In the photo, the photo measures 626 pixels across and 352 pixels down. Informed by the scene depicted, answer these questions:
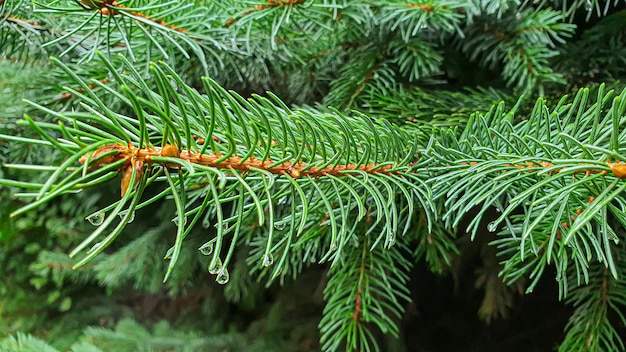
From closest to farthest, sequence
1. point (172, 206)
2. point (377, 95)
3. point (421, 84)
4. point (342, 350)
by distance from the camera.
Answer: point (377, 95) < point (421, 84) < point (342, 350) < point (172, 206)

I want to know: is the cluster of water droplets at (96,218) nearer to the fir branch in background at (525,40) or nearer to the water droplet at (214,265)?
the water droplet at (214,265)

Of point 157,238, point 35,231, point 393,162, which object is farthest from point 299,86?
point 35,231

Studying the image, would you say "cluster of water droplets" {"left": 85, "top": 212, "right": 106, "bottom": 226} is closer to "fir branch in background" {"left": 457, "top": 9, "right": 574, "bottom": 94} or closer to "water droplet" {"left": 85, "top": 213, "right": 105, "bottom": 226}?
"water droplet" {"left": 85, "top": 213, "right": 105, "bottom": 226}

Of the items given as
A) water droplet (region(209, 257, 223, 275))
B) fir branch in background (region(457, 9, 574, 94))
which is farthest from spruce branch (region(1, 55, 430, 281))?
fir branch in background (region(457, 9, 574, 94))

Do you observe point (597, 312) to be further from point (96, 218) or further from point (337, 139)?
point (96, 218)

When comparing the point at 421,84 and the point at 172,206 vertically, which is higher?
the point at 421,84

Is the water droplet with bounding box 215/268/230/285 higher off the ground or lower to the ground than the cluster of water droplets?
lower

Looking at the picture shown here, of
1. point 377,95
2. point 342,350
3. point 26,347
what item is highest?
point 377,95

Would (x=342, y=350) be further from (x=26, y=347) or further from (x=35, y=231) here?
(x=35, y=231)

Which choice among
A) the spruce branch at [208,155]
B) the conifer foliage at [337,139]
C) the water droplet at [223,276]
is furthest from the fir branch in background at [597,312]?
the water droplet at [223,276]
